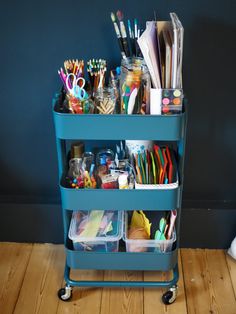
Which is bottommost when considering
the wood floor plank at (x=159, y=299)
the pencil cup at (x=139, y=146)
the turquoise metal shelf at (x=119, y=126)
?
the wood floor plank at (x=159, y=299)

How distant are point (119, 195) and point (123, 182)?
0.15ft

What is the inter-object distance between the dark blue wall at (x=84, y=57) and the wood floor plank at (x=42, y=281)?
229 mm

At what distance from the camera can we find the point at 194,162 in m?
1.61

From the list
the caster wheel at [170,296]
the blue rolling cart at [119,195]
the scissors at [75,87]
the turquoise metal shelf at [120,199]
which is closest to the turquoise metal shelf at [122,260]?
the blue rolling cart at [119,195]

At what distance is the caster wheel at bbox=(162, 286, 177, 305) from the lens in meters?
1.50

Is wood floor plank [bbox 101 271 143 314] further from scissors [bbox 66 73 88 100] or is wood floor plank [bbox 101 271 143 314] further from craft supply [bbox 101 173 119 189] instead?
scissors [bbox 66 73 88 100]

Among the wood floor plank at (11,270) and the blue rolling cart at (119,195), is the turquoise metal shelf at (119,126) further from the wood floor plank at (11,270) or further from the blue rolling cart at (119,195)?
the wood floor plank at (11,270)

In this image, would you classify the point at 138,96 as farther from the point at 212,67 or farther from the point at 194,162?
the point at 194,162

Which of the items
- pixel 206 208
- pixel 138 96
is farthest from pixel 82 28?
pixel 206 208

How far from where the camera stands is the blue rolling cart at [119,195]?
119 centimetres

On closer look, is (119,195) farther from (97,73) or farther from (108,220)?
(97,73)

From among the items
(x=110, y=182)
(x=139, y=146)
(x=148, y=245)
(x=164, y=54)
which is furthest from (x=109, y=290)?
(x=164, y=54)

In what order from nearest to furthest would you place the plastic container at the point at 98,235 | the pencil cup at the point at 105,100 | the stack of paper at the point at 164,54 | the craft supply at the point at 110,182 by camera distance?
the stack of paper at the point at 164,54
the pencil cup at the point at 105,100
the craft supply at the point at 110,182
the plastic container at the point at 98,235

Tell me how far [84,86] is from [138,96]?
0.62 ft
